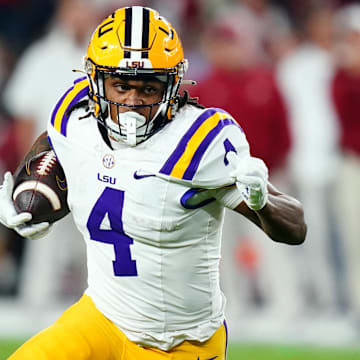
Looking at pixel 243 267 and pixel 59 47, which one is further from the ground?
pixel 59 47

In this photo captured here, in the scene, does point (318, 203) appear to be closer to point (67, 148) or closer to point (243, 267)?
point (243, 267)

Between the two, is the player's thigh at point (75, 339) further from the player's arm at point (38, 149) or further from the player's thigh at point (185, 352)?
the player's arm at point (38, 149)

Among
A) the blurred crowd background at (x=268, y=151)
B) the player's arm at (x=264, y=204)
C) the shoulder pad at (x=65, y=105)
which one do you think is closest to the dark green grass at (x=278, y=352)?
the blurred crowd background at (x=268, y=151)

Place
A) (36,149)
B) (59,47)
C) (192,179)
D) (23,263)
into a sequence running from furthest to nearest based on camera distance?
(23,263), (59,47), (36,149), (192,179)

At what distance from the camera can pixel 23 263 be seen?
7.38 m

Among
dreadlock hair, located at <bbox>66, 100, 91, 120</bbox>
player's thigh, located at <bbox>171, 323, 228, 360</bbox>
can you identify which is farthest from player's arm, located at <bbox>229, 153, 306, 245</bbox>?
dreadlock hair, located at <bbox>66, 100, 91, 120</bbox>

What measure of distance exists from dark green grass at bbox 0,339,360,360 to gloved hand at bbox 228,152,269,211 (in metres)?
2.88

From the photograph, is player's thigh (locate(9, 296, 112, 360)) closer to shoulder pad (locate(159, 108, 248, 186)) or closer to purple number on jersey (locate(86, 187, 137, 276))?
purple number on jersey (locate(86, 187, 137, 276))

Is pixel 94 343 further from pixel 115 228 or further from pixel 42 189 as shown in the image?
pixel 42 189

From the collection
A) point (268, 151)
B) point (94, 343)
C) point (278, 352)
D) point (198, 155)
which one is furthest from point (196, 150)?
point (268, 151)

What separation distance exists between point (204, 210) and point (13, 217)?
652 mm

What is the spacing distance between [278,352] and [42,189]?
2.98 m

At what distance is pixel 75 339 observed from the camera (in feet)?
10.8

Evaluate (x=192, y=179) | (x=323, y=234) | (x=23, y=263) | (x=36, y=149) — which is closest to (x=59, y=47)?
(x=23, y=263)
